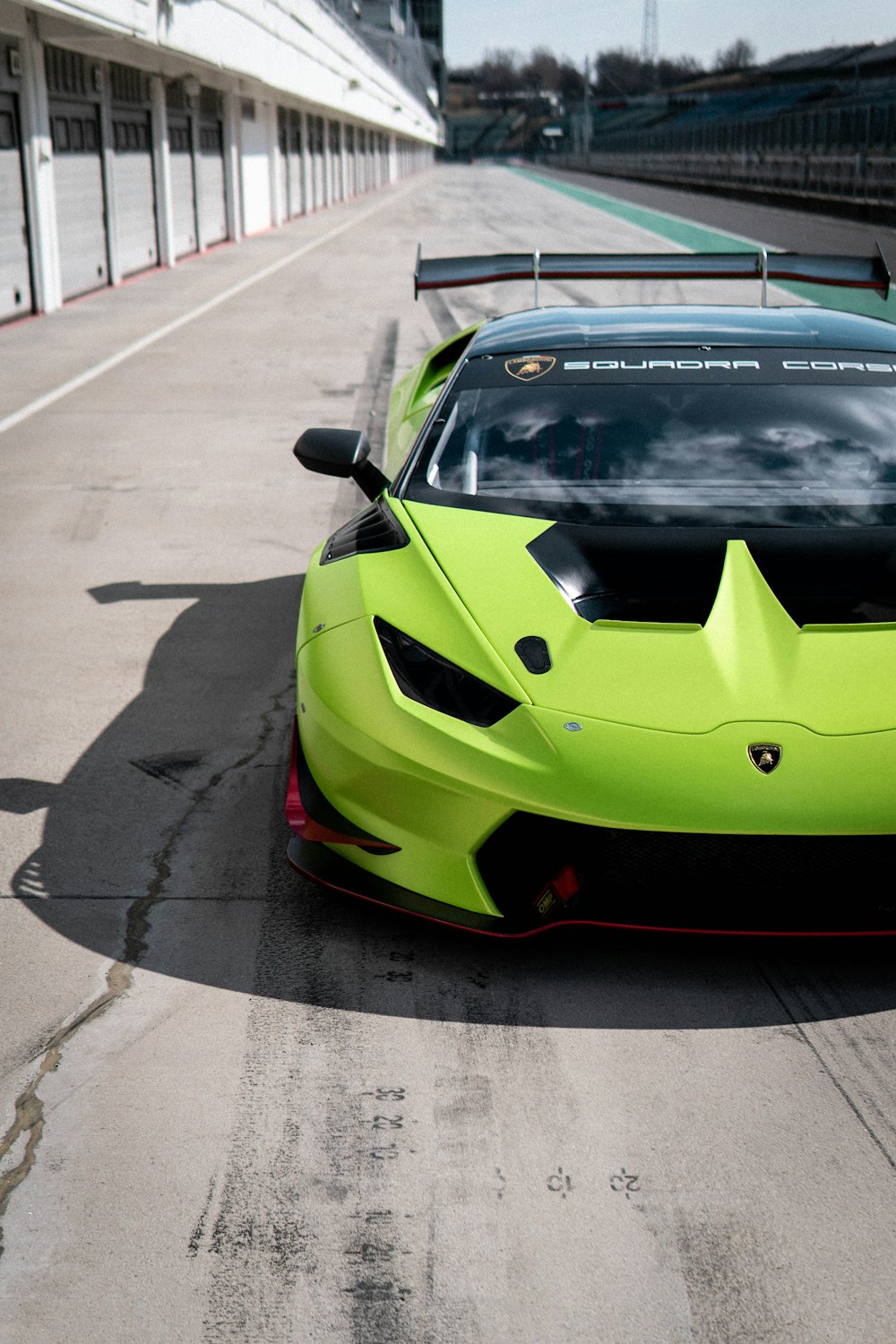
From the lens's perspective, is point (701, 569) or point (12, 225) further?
point (12, 225)

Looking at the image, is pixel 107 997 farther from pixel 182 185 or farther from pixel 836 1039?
pixel 182 185

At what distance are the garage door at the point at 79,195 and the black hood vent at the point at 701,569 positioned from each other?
55.1ft

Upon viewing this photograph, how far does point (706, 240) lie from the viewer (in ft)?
89.7

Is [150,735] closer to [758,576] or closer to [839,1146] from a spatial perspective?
[758,576]

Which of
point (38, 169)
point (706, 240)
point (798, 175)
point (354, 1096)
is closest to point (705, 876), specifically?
Result: point (354, 1096)

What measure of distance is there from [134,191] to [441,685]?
72.0 ft

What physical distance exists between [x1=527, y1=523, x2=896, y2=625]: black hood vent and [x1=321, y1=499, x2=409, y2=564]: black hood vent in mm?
376

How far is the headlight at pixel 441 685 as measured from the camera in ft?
9.59

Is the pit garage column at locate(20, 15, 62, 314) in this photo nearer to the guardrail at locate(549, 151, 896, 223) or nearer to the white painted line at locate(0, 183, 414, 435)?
the white painted line at locate(0, 183, 414, 435)

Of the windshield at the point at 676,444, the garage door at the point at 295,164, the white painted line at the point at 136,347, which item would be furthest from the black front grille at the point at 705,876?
the garage door at the point at 295,164

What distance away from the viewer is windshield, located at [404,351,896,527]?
3605 mm

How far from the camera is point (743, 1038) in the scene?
109 inches

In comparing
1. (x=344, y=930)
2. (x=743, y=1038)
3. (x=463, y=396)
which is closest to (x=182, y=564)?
(x=463, y=396)

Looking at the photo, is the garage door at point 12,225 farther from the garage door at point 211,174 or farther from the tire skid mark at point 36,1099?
the tire skid mark at point 36,1099
